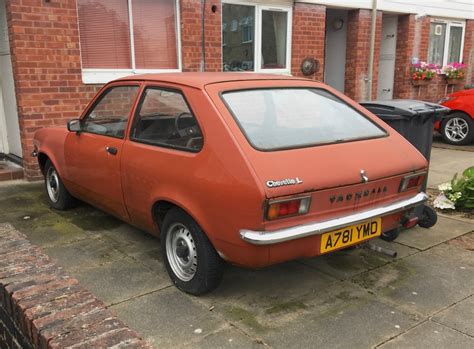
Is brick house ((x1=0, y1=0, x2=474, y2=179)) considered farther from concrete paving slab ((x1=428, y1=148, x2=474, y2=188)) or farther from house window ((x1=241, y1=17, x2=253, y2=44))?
concrete paving slab ((x1=428, y1=148, x2=474, y2=188))

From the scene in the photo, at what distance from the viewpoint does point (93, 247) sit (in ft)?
14.0

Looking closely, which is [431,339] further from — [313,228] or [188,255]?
[188,255]

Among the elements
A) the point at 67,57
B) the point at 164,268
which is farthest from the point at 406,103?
the point at 67,57

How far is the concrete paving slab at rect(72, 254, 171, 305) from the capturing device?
340 cm

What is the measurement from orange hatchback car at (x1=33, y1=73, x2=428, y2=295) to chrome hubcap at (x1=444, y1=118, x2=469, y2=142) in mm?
6952

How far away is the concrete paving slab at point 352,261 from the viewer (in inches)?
150

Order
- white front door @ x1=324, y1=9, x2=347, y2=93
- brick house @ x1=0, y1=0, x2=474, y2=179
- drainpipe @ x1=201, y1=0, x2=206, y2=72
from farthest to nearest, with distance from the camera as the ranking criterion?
white front door @ x1=324, y1=9, x2=347, y2=93
drainpipe @ x1=201, y1=0, x2=206, y2=72
brick house @ x1=0, y1=0, x2=474, y2=179

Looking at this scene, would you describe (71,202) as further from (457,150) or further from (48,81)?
(457,150)

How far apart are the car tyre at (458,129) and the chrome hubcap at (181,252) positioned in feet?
26.9

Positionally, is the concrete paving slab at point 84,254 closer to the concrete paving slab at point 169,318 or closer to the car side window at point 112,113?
the concrete paving slab at point 169,318

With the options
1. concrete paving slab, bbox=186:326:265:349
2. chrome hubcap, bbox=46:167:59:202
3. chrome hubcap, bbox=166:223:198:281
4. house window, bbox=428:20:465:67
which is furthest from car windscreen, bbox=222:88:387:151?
house window, bbox=428:20:465:67

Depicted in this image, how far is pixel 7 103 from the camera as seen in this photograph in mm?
7184

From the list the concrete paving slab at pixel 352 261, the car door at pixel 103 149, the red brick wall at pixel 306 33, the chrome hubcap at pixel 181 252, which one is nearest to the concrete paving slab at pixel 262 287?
the concrete paving slab at pixel 352 261

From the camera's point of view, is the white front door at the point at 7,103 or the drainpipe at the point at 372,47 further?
the drainpipe at the point at 372,47
